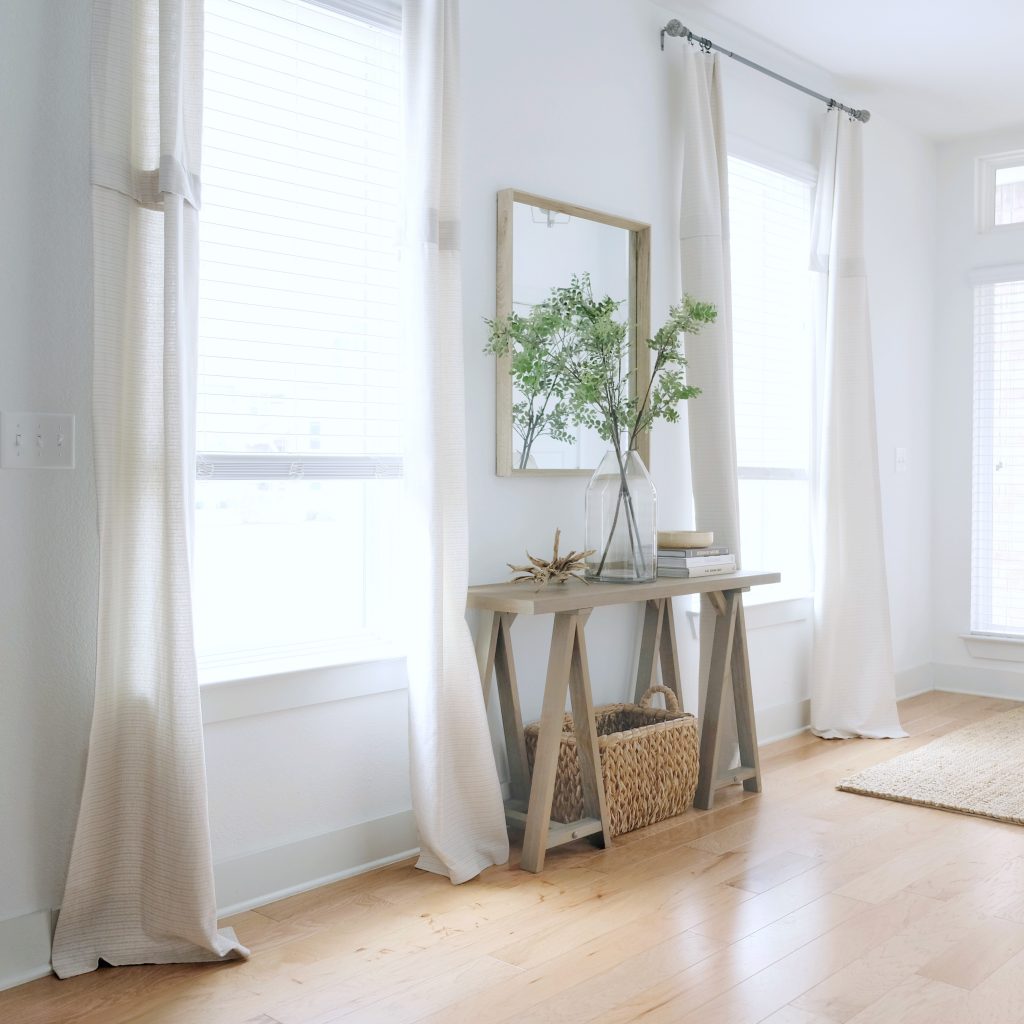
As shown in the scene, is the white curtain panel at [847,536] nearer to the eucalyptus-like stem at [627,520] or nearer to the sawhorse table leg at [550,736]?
the eucalyptus-like stem at [627,520]

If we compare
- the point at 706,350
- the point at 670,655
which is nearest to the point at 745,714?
the point at 670,655

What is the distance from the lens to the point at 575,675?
2.84 metres

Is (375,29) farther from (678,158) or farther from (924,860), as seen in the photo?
(924,860)

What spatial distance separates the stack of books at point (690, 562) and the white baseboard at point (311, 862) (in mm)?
1031

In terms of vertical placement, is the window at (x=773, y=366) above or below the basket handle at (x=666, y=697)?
above

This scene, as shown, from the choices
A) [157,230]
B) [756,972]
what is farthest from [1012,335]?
[157,230]

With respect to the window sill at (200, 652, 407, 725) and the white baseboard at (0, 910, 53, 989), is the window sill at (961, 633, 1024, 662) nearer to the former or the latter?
the window sill at (200, 652, 407, 725)

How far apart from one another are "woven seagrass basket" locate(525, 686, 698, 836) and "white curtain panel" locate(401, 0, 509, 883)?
0.32 metres

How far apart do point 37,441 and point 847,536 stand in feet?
10.2

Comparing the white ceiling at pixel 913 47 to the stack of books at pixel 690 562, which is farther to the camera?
the white ceiling at pixel 913 47

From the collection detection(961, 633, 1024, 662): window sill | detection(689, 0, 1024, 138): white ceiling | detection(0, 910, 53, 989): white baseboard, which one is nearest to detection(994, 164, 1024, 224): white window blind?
detection(689, 0, 1024, 138): white ceiling

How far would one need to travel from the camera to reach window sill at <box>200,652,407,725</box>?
2.45m

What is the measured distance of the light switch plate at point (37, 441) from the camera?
6.89 feet

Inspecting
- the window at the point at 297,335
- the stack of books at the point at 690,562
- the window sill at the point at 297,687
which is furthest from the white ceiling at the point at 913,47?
the window sill at the point at 297,687
